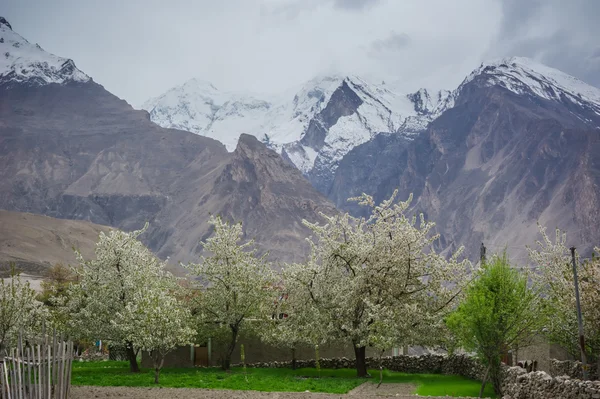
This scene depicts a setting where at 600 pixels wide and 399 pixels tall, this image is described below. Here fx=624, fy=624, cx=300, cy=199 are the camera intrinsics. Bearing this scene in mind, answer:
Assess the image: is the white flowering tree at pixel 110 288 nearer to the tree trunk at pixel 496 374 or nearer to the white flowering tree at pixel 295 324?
the white flowering tree at pixel 295 324

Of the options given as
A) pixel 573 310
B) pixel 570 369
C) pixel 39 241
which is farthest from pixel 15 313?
pixel 39 241

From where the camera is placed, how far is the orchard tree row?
33.5 meters

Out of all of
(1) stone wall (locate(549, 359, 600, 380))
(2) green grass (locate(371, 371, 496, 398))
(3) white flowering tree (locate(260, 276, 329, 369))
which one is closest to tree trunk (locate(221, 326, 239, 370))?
(3) white flowering tree (locate(260, 276, 329, 369))

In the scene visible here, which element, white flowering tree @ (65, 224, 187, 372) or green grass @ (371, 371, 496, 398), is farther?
white flowering tree @ (65, 224, 187, 372)

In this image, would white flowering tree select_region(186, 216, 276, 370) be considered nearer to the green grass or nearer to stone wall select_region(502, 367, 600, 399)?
the green grass

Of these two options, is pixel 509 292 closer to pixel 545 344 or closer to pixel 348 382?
pixel 348 382

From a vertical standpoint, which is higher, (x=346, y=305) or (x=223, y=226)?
(x=223, y=226)

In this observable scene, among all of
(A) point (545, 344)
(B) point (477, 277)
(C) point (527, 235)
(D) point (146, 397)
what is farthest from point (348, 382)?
(C) point (527, 235)

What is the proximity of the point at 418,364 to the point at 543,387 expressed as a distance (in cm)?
1822

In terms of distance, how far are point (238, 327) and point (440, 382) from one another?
13.5m

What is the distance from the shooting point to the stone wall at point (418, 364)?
35.8 m

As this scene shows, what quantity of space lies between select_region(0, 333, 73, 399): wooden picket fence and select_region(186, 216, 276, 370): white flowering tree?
17948 mm

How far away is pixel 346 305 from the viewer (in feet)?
119

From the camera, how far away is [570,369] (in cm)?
3052
